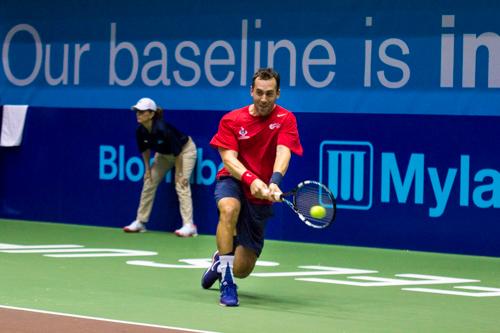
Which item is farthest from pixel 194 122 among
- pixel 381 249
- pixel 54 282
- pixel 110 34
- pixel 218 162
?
pixel 54 282

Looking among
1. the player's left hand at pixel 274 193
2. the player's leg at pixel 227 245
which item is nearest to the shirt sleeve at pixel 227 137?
the player's leg at pixel 227 245

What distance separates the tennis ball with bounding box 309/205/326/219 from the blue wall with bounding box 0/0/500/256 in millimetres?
5452

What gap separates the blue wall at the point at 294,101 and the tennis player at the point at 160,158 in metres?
0.34

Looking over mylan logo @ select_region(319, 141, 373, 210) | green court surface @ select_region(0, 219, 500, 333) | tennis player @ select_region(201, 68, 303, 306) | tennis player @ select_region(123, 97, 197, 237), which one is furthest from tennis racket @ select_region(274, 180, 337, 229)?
tennis player @ select_region(123, 97, 197, 237)

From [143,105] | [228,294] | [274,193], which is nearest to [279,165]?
[274,193]

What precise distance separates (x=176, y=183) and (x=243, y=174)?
6705 millimetres

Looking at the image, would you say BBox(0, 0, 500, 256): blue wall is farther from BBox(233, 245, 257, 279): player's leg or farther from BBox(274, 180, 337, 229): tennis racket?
BBox(274, 180, 337, 229): tennis racket

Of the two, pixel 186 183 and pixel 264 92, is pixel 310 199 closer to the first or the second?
pixel 264 92

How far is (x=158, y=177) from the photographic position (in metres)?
16.7

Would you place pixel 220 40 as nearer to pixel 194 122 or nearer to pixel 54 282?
pixel 194 122

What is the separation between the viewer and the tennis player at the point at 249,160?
1009 centimetres

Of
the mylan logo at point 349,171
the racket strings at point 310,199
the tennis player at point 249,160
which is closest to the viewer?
the racket strings at point 310,199

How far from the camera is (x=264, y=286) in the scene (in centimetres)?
1136

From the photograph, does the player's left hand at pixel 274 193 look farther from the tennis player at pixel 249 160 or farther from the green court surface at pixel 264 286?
the green court surface at pixel 264 286
